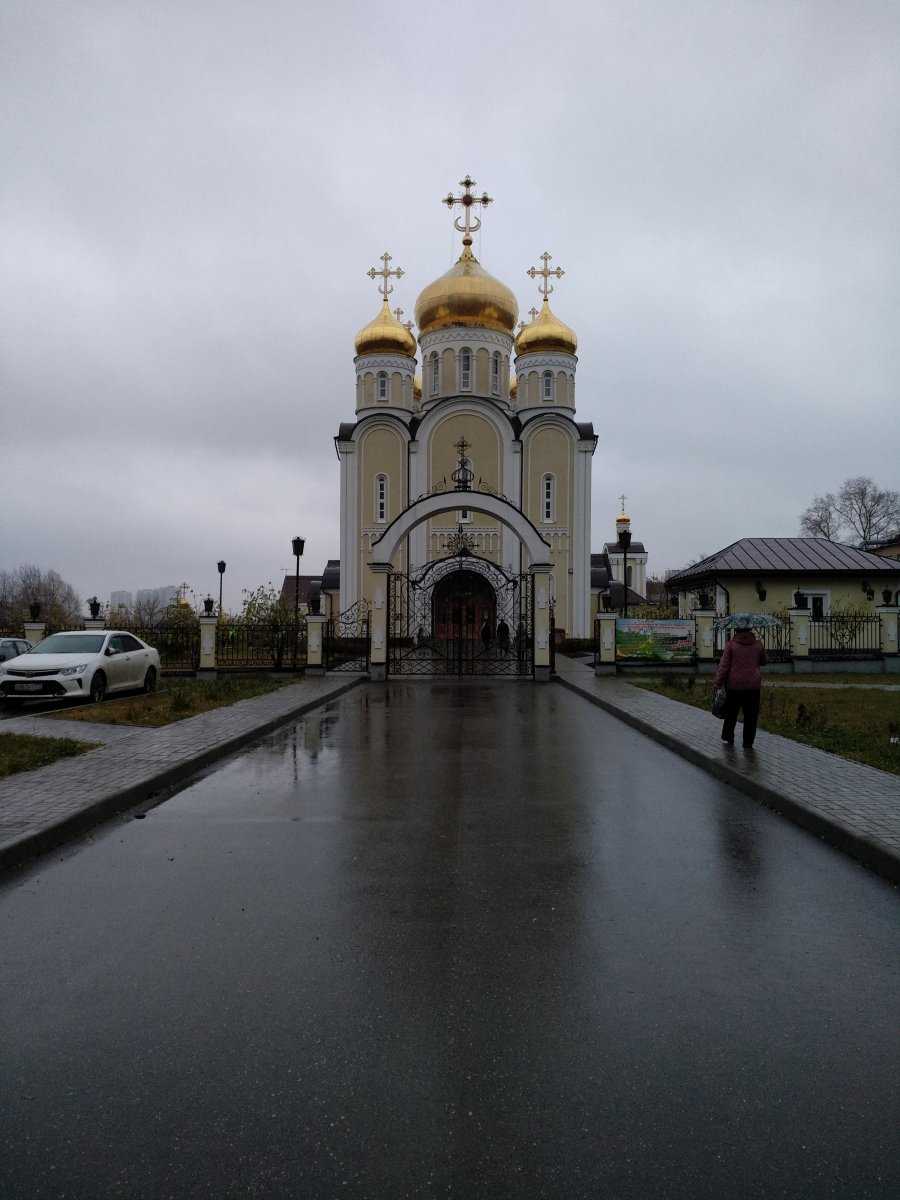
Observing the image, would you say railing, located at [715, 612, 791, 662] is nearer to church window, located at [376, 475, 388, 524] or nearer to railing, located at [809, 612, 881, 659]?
railing, located at [809, 612, 881, 659]

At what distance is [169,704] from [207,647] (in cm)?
813

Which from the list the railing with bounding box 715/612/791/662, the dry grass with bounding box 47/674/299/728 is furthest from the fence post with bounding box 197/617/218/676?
the railing with bounding box 715/612/791/662

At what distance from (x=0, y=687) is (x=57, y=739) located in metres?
5.24

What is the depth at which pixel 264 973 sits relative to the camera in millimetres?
3828

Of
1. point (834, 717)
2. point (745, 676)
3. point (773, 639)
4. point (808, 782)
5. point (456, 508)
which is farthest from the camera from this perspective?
point (773, 639)

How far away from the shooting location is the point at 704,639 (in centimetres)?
2422

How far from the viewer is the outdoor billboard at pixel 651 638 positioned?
2405 cm

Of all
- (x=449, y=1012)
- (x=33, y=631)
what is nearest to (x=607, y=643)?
(x=33, y=631)

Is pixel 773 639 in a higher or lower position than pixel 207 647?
higher

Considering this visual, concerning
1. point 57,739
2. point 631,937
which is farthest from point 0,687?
point 631,937

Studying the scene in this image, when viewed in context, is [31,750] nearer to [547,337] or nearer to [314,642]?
[314,642]

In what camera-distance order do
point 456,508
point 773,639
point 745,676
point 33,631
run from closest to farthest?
point 745,676 < point 33,631 < point 456,508 < point 773,639

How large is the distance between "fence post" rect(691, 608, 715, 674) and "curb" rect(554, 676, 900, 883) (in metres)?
13.5

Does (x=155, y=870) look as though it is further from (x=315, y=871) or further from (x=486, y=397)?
(x=486, y=397)
